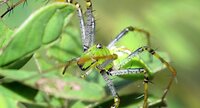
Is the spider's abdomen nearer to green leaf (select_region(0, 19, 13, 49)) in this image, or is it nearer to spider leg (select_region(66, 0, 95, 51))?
spider leg (select_region(66, 0, 95, 51))

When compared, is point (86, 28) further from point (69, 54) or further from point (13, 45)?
point (13, 45)

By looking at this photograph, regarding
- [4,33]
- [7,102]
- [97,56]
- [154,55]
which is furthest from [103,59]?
[7,102]

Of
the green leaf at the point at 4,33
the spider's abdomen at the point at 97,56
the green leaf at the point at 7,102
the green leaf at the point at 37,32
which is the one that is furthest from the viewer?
the spider's abdomen at the point at 97,56

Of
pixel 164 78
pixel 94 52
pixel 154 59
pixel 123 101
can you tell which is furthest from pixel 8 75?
pixel 164 78

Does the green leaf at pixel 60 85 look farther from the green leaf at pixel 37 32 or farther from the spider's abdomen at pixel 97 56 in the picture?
the spider's abdomen at pixel 97 56

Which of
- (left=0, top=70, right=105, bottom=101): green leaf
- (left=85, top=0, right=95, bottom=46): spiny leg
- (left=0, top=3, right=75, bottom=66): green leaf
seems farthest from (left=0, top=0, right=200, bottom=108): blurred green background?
(left=0, top=70, right=105, bottom=101): green leaf

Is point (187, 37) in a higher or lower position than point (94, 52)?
lower

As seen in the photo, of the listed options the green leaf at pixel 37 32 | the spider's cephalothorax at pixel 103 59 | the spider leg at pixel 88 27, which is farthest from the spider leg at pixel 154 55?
the green leaf at pixel 37 32
